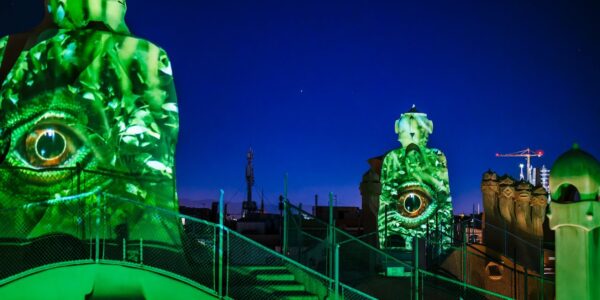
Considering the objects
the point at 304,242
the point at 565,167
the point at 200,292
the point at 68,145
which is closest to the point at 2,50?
the point at 68,145

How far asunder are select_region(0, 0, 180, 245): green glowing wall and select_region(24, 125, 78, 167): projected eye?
0.02 metres

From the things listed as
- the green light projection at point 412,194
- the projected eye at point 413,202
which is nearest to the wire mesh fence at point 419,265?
the green light projection at point 412,194

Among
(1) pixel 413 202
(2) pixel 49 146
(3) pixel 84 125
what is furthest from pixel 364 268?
(2) pixel 49 146

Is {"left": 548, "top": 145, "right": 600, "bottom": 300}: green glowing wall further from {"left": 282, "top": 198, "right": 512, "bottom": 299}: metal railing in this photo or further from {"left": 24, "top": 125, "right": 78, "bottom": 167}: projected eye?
{"left": 24, "top": 125, "right": 78, "bottom": 167}: projected eye

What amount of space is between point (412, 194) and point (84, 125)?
1229 cm

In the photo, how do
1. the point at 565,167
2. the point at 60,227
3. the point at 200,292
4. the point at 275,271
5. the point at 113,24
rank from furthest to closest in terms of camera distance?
the point at 113,24 < the point at 275,271 < the point at 60,227 < the point at 200,292 < the point at 565,167

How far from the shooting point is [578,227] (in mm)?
11141

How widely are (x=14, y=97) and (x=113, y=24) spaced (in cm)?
253

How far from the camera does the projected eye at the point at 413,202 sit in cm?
2373

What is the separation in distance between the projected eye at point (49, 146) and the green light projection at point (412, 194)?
1149cm

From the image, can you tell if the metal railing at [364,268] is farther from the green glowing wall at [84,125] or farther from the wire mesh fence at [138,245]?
the green glowing wall at [84,125]

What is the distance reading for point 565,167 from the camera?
11.4m

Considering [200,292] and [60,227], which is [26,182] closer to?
[60,227]

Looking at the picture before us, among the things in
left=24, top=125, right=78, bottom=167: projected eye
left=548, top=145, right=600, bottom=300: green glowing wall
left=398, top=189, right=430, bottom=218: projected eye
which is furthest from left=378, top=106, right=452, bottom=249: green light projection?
left=548, top=145, right=600, bottom=300: green glowing wall
